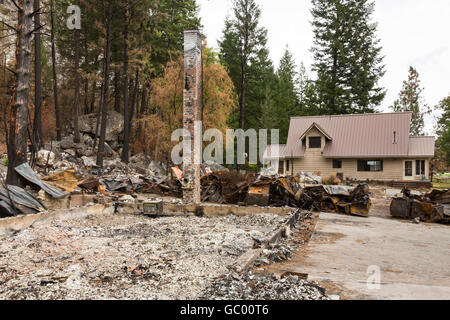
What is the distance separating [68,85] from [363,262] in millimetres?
30164

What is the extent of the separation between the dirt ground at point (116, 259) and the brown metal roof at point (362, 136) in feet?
71.8

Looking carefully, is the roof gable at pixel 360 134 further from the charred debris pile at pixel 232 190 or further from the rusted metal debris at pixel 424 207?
the charred debris pile at pixel 232 190

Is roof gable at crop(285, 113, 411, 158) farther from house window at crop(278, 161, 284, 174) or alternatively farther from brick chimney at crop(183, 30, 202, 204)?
brick chimney at crop(183, 30, 202, 204)

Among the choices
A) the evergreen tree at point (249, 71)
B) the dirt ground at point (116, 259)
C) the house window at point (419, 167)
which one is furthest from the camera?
the evergreen tree at point (249, 71)

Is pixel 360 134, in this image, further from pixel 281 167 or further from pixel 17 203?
pixel 17 203

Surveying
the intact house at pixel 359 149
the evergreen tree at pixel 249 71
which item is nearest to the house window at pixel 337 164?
the intact house at pixel 359 149

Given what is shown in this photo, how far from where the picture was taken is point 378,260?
17.7 feet

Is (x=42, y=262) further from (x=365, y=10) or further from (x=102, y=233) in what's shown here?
(x=365, y=10)

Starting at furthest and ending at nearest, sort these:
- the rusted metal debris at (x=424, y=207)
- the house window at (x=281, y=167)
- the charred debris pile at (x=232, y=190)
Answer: the house window at (x=281, y=167) < the charred debris pile at (x=232, y=190) < the rusted metal debris at (x=424, y=207)

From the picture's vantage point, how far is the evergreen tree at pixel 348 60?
118 ft

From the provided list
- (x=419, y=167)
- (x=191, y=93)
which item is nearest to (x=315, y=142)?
(x=419, y=167)

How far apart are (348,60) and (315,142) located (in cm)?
1310

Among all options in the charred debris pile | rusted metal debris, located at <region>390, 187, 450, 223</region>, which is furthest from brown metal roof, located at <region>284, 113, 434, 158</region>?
the charred debris pile
